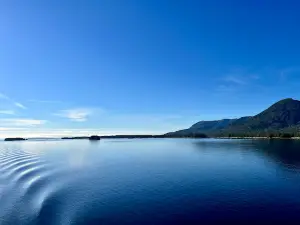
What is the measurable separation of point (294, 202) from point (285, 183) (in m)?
21.2

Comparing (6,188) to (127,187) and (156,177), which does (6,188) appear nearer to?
(127,187)

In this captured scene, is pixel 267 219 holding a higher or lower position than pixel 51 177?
lower

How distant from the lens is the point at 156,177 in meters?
84.2

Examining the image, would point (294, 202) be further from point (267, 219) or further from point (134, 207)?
point (134, 207)

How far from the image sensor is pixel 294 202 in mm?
54875

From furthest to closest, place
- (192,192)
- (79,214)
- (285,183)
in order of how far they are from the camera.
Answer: (285,183)
(192,192)
(79,214)

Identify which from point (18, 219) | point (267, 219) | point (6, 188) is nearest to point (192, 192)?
point (267, 219)

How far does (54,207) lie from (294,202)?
50.2 meters

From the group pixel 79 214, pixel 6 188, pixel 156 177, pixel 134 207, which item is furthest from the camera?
pixel 156 177

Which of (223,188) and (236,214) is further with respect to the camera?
(223,188)

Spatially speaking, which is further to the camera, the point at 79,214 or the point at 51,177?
the point at 51,177

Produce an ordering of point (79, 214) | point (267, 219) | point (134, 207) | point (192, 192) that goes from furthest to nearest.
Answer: point (192, 192) → point (134, 207) → point (79, 214) → point (267, 219)

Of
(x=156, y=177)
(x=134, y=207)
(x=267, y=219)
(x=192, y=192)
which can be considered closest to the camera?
(x=267, y=219)

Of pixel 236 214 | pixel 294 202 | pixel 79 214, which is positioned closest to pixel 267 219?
pixel 236 214
